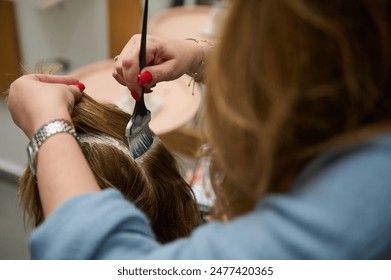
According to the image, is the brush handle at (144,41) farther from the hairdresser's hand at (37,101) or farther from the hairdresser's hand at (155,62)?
the hairdresser's hand at (37,101)

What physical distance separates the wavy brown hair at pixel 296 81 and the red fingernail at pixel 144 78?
0.25m

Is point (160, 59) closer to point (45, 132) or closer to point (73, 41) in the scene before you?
point (45, 132)

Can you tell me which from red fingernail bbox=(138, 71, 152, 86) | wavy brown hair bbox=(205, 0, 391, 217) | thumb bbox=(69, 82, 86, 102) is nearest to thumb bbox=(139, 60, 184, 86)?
red fingernail bbox=(138, 71, 152, 86)

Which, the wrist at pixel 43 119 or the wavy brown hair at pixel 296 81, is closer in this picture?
the wavy brown hair at pixel 296 81

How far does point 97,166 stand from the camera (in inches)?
31.5

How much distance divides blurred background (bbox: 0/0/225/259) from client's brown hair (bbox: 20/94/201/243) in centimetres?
66

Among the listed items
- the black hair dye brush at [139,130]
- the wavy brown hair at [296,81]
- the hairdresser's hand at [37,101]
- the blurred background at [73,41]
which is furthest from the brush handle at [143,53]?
the blurred background at [73,41]

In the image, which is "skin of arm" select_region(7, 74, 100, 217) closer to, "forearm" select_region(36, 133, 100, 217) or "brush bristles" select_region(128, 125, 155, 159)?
"forearm" select_region(36, 133, 100, 217)

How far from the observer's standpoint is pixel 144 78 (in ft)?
2.44

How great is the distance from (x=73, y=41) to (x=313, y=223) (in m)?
1.67

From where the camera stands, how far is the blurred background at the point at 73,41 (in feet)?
5.54

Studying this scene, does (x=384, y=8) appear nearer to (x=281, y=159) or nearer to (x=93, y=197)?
(x=281, y=159)

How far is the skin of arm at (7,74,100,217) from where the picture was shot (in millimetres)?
556

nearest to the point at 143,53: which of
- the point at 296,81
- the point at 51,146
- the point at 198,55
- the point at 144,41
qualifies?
the point at 144,41
